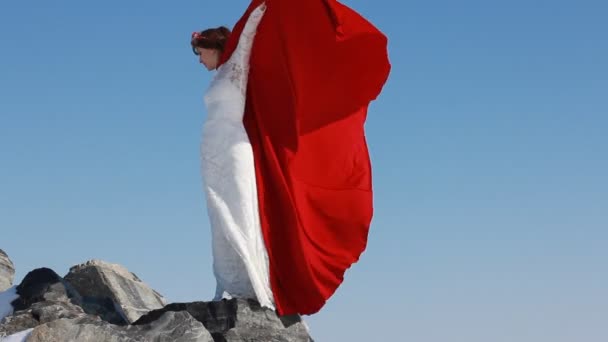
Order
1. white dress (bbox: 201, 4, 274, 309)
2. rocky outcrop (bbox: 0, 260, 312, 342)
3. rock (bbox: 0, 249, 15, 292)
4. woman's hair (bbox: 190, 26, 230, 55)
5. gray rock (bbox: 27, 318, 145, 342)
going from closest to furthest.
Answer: gray rock (bbox: 27, 318, 145, 342) → rocky outcrop (bbox: 0, 260, 312, 342) → white dress (bbox: 201, 4, 274, 309) → woman's hair (bbox: 190, 26, 230, 55) → rock (bbox: 0, 249, 15, 292)

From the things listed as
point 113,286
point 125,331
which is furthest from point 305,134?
point 113,286

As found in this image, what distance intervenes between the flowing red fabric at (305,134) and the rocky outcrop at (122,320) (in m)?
0.28

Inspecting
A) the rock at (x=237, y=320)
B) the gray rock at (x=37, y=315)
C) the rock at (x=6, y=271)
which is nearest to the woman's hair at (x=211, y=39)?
the rock at (x=237, y=320)

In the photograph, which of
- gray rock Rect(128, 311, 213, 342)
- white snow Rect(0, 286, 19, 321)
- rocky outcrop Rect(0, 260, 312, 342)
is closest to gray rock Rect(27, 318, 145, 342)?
rocky outcrop Rect(0, 260, 312, 342)

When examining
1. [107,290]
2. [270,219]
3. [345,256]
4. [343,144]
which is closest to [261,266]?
[270,219]

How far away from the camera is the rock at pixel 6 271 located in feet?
37.1

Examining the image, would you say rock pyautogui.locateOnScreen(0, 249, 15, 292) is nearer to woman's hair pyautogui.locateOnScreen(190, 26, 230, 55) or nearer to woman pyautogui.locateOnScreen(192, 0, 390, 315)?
woman pyautogui.locateOnScreen(192, 0, 390, 315)

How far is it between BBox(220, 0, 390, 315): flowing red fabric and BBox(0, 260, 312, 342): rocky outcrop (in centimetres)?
28

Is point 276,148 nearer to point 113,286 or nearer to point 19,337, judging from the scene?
point 19,337

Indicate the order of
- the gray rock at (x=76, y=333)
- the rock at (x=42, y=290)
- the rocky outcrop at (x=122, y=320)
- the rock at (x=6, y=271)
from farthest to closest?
the rock at (x=6, y=271), the rock at (x=42, y=290), the rocky outcrop at (x=122, y=320), the gray rock at (x=76, y=333)

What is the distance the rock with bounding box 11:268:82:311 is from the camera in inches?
355

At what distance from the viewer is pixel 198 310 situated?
8.40 m

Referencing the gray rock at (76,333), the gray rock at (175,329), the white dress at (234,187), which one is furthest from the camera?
the white dress at (234,187)

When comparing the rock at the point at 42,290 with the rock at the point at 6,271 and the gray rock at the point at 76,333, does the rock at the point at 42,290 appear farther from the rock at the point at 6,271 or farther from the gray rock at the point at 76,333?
the rock at the point at 6,271
